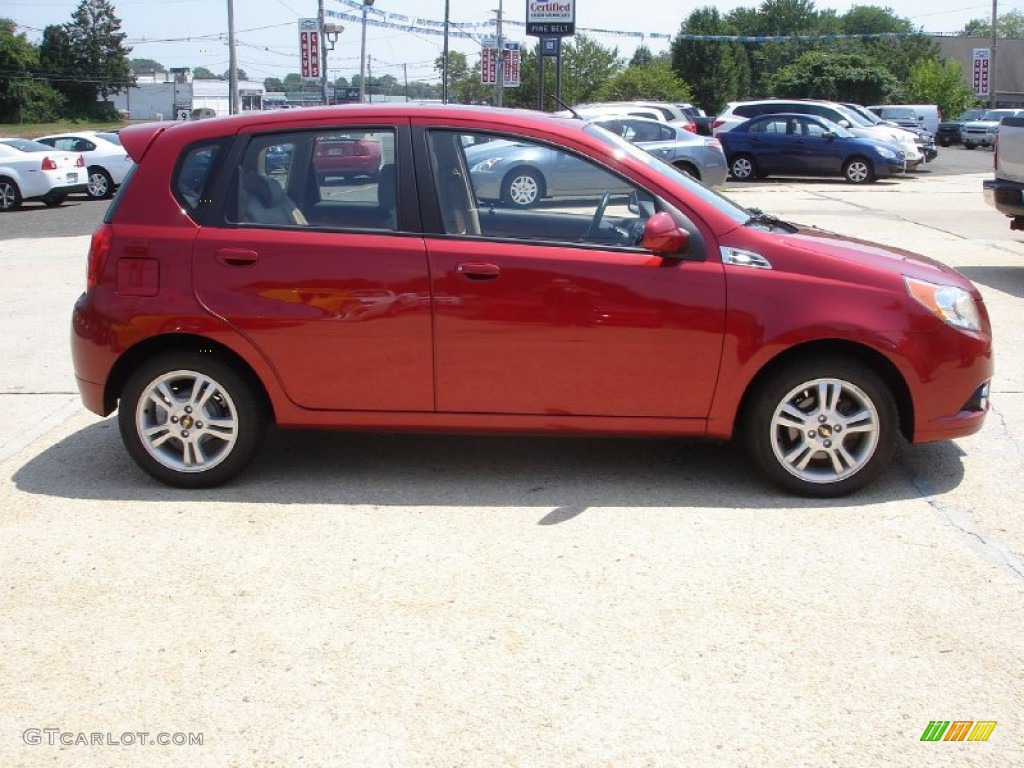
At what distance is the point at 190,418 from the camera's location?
17.8 feet

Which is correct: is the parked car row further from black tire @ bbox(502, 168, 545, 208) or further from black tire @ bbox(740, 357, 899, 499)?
black tire @ bbox(740, 357, 899, 499)

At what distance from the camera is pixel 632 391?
17.2 ft

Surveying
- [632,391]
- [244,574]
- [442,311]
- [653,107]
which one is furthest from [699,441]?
[653,107]

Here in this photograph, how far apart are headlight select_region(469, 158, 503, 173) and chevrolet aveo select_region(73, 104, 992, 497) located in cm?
1

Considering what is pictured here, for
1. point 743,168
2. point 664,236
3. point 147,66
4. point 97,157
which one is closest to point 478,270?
point 664,236

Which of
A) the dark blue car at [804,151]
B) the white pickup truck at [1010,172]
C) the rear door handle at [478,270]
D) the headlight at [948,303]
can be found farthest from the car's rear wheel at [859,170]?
the rear door handle at [478,270]

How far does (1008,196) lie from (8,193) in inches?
713

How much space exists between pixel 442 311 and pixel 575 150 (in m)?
0.95

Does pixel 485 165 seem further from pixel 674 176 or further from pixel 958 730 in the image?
pixel 958 730

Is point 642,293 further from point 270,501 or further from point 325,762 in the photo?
point 325,762

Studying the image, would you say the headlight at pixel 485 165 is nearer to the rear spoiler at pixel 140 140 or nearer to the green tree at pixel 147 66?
the rear spoiler at pixel 140 140

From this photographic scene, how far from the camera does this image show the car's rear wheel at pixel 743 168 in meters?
27.8

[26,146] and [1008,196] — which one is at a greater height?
[26,146]

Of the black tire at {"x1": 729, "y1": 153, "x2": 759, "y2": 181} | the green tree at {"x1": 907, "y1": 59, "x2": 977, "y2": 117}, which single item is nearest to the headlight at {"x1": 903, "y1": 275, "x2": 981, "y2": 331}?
the black tire at {"x1": 729, "y1": 153, "x2": 759, "y2": 181}
